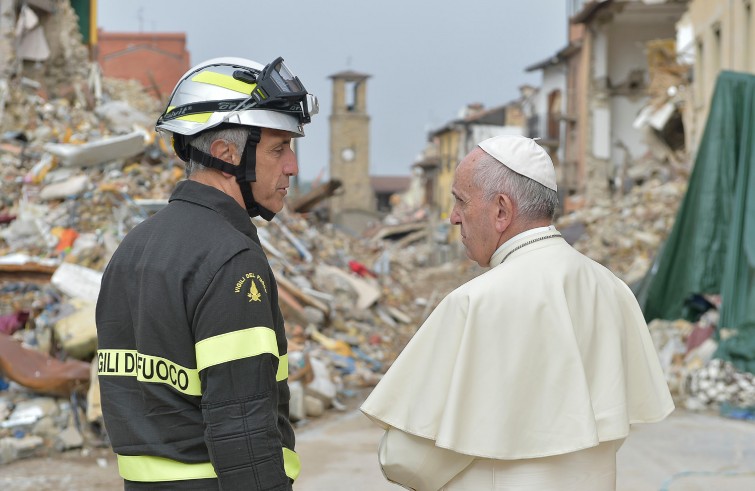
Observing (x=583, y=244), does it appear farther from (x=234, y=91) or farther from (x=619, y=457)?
(x=234, y=91)

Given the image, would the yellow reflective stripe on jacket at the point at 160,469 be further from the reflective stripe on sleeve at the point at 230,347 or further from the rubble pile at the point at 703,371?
the rubble pile at the point at 703,371

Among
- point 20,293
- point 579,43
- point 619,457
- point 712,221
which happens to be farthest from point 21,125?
point 579,43

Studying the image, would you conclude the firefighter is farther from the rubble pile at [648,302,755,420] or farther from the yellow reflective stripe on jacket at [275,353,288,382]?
the rubble pile at [648,302,755,420]

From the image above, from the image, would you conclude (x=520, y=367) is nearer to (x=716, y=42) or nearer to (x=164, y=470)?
(x=164, y=470)

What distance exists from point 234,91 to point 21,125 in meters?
16.6

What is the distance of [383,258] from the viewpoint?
2306cm

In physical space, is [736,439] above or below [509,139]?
below

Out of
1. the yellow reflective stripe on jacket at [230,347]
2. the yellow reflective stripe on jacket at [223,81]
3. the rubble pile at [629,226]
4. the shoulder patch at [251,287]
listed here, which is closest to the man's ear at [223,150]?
the yellow reflective stripe on jacket at [223,81]

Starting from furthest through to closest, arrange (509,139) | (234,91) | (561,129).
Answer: (561,129) → (509,139) → (234,91)

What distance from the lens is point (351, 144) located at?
198ft

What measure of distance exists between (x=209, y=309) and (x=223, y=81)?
61 centimetres

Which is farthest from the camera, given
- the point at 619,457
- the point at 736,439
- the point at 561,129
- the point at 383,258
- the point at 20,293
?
the point at 561,129

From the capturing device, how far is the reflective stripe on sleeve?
2191 mm

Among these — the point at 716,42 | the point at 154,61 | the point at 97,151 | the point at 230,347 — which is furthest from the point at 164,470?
the point at 154,61
